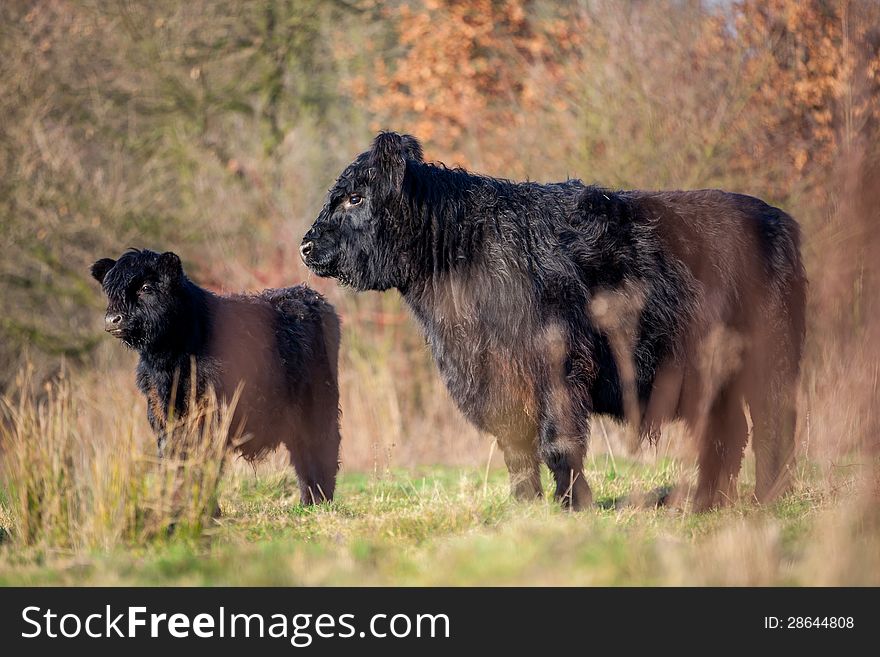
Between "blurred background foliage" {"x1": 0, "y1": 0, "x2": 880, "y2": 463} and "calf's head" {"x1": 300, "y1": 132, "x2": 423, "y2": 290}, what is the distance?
18.5 ft

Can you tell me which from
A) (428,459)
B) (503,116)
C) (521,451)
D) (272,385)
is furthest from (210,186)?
(521,451)

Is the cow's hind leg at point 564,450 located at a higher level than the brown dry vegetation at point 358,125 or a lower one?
lower

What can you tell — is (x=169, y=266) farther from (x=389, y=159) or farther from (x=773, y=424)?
(x=773, y=424)

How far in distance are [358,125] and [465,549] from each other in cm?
1458

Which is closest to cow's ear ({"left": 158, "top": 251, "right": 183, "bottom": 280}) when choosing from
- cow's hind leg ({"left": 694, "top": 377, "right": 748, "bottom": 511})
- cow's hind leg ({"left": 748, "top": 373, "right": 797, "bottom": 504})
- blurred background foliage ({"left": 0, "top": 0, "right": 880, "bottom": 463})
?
cow's hind leg ({"left": 694, "top": 377, "right": 748, "bottom": 511})

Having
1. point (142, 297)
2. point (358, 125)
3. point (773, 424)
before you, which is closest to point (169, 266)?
point (142, 297)

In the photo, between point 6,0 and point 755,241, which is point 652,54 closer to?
point 755,241

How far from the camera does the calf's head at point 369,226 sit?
670 centimetres

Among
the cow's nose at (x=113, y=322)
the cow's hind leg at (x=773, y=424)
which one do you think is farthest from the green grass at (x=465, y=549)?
the cow's nose at (x=113, y=322)

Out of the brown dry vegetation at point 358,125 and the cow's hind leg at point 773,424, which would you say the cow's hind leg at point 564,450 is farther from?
the brown dry vegetation at point 358,125

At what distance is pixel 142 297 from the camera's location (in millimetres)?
7078

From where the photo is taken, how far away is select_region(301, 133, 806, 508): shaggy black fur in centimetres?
650

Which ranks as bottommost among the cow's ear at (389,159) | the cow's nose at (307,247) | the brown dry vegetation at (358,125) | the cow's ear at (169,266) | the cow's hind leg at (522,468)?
the cow's hind leg at (522,468)

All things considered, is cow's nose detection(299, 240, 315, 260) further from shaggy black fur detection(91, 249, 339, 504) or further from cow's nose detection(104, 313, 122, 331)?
cow's nose detection(104, 313, 122, 331)
